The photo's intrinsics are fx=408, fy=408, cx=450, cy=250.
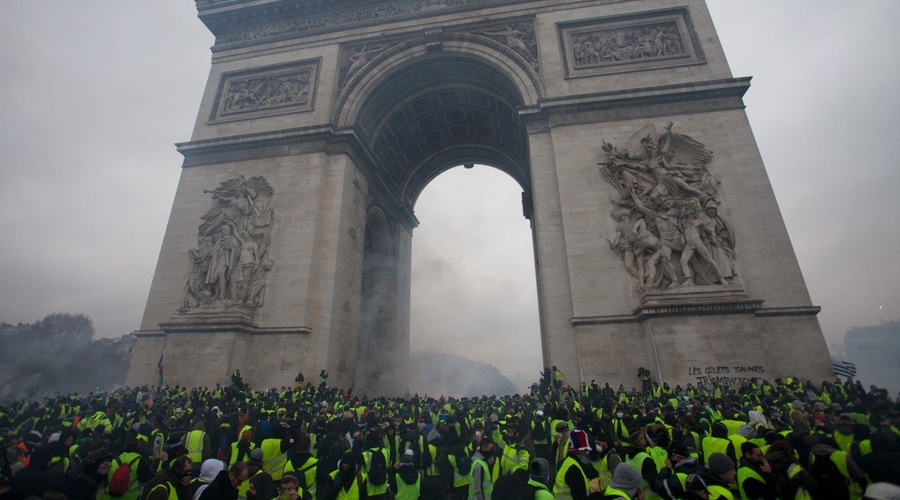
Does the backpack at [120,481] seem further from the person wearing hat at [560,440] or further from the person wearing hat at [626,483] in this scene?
the person wearing hat at [560,440]

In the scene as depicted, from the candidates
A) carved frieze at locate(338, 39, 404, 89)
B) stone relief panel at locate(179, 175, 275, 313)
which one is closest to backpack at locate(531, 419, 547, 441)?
stone relief panel at locate(179, 175, 275, 313)

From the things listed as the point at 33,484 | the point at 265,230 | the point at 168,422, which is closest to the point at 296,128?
the point at 265,230

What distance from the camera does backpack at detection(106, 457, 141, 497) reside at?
4.08 meters

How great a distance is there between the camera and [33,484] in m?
3.42

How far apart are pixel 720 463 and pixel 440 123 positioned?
21.6 meters

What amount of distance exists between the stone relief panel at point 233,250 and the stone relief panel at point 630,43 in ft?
44.4

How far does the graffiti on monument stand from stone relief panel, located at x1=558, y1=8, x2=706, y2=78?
11.4 metres

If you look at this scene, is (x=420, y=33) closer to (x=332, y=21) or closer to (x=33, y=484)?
(x=332, y=21)

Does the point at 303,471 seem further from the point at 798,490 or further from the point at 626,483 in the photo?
the point at 798,490

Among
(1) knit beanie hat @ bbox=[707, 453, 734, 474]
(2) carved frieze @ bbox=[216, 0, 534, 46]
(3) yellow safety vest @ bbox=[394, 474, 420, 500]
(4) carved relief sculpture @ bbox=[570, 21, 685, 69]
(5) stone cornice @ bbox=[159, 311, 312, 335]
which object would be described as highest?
(2) carved frieze @ bbox=[216, 0, 534, 46]

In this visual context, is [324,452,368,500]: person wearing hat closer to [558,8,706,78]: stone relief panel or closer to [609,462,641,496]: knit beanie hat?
[609,462,641,496]: knit beanie hat

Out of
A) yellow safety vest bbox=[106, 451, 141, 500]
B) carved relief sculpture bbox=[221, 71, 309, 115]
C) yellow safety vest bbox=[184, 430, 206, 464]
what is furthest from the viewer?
carved relief sculpture bbox=[221, 71, 309, 115]

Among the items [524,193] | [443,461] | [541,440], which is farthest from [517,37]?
[443,461]

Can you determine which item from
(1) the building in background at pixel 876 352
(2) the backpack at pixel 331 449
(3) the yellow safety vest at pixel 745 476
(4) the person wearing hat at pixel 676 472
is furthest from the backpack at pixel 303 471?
(1) the building in background at pixel 876 352
